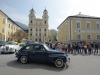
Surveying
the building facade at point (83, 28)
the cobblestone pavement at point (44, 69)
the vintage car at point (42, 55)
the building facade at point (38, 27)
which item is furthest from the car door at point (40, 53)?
the building facade at point (38, 27)

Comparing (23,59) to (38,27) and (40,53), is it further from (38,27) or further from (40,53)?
(38,27)

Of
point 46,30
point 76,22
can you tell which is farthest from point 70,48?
point 46,30

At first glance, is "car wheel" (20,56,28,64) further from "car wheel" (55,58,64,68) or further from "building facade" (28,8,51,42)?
"building facade" (28,8,51,42)

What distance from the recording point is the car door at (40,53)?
7.20m

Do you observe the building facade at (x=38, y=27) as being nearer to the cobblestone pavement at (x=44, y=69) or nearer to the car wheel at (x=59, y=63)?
the cobblestone pavement at (x=44, y=69)

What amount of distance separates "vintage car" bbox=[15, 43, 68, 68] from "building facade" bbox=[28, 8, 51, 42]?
73208 mm

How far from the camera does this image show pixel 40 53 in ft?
23.9

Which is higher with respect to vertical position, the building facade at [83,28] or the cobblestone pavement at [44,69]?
the building facade at [83,28]

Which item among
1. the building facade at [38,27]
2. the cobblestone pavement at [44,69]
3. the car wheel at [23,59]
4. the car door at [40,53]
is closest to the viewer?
the cobblestone pavement at [44,69]

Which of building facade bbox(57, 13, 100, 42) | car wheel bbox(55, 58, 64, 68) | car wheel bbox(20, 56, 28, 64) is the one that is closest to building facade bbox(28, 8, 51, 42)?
building facade bbox(57, 13, 100, 42)

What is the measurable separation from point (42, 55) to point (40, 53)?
22cm

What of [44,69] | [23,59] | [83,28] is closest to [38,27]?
[83,28]

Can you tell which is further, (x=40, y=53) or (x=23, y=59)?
(x=23, y=59)

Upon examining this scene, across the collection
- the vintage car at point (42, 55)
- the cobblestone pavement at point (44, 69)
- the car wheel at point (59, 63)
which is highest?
the vintage car at point (42, 55)
